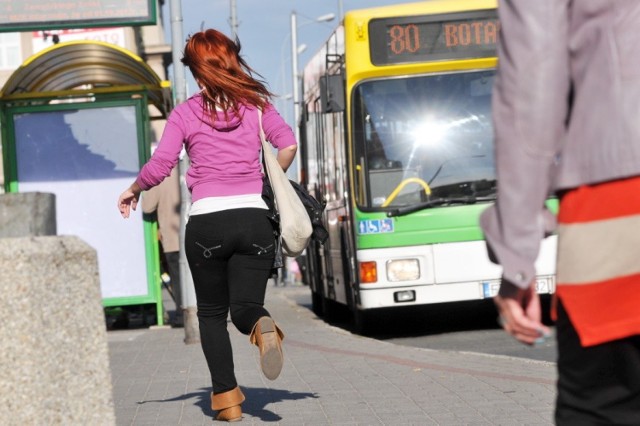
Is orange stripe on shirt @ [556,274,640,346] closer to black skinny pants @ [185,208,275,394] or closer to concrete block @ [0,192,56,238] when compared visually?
concrete block @ [0,192,56,238]

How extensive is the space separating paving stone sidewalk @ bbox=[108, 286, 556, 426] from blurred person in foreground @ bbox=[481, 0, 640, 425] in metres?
4.06

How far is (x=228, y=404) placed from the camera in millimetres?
7004

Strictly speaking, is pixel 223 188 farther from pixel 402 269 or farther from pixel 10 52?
pixel 10 52

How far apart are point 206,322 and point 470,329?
320 inches

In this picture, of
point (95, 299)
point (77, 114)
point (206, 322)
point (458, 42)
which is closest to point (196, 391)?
point (206, 322)

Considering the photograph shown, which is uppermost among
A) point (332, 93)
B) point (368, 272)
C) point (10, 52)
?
point (10, 52)

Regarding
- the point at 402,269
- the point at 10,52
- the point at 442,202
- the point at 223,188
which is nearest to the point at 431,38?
the point at 442,202

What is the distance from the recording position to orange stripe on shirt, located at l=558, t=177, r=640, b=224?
2.57 metres

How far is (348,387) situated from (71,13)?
21.8ft

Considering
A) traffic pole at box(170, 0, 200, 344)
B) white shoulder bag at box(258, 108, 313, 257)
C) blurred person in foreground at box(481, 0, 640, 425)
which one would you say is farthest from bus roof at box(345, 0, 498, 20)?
blurred person in foreground at box(481, 0, 640, 425)

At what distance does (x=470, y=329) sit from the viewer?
48.5ft

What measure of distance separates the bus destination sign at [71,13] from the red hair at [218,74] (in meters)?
6.99

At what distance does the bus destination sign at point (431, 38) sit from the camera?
45.1ft

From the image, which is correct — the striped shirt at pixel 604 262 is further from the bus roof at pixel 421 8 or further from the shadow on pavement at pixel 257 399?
the bus roof at pixel 421 8
